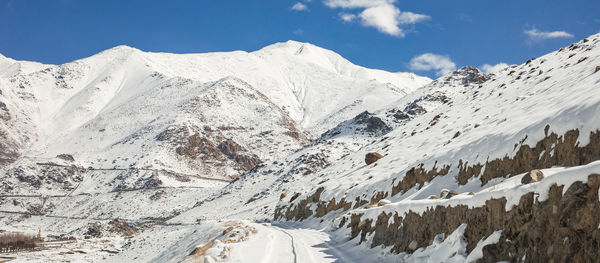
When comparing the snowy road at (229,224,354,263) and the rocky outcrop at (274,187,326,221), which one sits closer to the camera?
the snowy road at (229,224,354,263)

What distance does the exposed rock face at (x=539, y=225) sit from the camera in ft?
19.2

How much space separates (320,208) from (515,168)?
19.8 metres

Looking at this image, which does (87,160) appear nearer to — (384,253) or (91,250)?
(91,250)

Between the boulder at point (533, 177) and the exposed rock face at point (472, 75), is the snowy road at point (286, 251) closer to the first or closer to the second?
the boulder at point (533, 177)

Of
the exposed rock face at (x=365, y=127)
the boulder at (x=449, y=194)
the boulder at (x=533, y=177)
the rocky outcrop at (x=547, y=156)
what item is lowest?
the boulder at (x=449, y=194)

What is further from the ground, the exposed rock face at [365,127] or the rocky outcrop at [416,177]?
the exposed rock face at [365,127]

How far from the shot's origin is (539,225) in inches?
262

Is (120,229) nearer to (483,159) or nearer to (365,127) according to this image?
(365,127)

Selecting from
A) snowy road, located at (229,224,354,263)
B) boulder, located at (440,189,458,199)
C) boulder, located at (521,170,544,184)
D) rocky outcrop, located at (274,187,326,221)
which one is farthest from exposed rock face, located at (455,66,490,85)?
boulder, located at (521,170,544,184)

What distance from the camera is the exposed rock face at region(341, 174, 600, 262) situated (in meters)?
5.86

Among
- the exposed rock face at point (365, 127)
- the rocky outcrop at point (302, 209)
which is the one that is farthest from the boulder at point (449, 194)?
the exposed rock face at point (365, 127)

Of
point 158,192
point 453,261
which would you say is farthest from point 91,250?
point 158,192

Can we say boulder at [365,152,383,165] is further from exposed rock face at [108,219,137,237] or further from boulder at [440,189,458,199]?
Answer: exposed rock face at [108,219,137,237]

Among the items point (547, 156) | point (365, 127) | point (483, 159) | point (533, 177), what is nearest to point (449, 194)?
point (547, 156)
